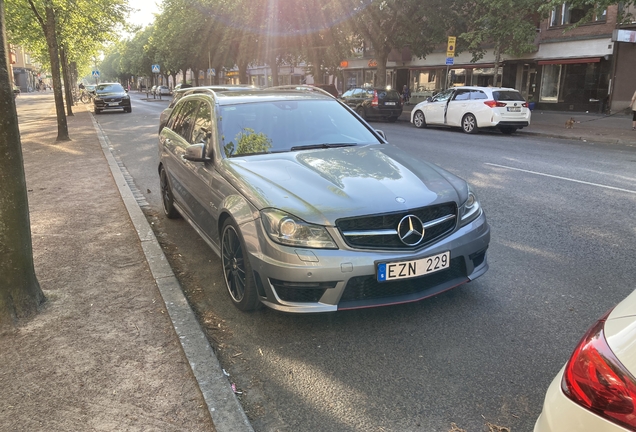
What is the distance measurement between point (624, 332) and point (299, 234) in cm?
212

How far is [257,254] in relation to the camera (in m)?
3.53

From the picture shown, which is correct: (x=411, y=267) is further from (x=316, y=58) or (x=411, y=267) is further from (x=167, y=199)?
(x=316, y=58)

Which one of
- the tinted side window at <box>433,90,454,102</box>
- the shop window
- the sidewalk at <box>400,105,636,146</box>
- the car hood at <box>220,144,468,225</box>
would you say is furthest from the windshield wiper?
the shop window

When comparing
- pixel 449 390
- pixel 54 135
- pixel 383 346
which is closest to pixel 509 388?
pixel 449 390

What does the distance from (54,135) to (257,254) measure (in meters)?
17.0

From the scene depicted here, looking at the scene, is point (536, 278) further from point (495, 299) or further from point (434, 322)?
point (434, 322)

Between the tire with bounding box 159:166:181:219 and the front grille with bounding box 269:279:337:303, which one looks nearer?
the front grille with bounding box 269:279:337:303

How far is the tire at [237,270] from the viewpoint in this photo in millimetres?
3732

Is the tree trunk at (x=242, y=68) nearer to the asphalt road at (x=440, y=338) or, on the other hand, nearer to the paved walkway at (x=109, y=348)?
the paved walkway at (x=109, y=348)

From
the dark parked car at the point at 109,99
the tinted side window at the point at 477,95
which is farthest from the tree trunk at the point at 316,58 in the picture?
the tinted side window at the point at 477,95

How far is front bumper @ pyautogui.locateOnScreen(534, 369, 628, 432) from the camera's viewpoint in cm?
145

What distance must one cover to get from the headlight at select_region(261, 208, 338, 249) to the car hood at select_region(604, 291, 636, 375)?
1.86 metres

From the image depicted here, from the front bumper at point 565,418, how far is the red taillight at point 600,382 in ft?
0.05

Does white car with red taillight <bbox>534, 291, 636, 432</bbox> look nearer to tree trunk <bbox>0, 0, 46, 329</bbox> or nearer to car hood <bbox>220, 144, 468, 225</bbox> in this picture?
car hood <bbox>220, 144, 468, 225</bbox>
